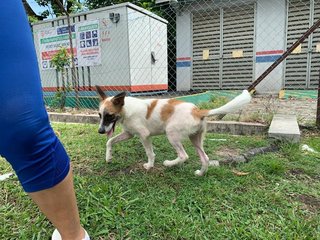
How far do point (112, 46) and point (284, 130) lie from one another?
509cm

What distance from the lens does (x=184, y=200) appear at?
2035 millimetres

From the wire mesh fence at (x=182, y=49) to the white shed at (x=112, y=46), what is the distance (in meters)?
0.02

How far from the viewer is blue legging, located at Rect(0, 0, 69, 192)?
1036 millimetres

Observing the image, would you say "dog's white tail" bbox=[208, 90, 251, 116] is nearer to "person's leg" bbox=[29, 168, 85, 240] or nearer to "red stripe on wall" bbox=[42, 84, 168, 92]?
"person's leg" bbox=[29, 168, 85, 240]

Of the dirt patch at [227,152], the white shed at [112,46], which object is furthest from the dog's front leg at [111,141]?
the white shed at [112,46]

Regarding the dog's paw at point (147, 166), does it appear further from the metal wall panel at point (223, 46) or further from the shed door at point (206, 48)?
the shed door at point (206, 48)

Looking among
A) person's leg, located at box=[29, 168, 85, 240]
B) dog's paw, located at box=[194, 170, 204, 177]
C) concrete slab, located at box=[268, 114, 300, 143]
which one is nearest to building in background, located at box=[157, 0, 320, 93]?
concrete slab, located at box=[268, 114, 300, 143]

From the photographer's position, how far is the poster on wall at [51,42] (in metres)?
7.90

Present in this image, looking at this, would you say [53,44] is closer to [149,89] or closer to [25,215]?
[149,89]

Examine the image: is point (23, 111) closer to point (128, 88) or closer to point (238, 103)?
point (238, 103)

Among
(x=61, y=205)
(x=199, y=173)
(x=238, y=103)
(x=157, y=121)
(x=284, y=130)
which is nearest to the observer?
(x=61, y=205)

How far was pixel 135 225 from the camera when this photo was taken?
5.74 feet

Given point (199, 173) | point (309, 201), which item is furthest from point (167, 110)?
point (309, 201)

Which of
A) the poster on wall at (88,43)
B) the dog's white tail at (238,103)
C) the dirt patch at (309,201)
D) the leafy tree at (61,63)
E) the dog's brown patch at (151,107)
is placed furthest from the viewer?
the poster on wall at (88,43)
